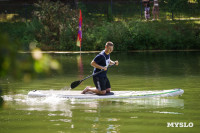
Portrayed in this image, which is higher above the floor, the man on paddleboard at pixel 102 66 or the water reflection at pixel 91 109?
the man on paddleboard at pixel 102 66

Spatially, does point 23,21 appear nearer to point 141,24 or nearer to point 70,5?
point 70,5

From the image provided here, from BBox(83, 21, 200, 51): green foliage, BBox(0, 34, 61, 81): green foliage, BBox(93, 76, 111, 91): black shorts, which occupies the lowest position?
BBox(83, 21, 200, 51): green foliage

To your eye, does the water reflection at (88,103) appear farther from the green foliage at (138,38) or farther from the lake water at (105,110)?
the green foliage at (138,38)

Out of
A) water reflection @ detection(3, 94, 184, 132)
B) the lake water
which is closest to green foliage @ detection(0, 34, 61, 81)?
the lake water

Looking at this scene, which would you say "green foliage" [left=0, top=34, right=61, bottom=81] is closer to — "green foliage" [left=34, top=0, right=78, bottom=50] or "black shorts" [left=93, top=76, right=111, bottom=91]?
"black shorts" [left=93, top=76, right=111, bottom=91]

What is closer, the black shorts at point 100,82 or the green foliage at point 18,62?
the green foliage at point 18,62

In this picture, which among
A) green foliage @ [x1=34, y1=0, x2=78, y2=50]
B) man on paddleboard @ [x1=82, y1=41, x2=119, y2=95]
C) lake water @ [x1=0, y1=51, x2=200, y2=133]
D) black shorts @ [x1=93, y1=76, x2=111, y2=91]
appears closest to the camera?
lake water @ [x1=0, y1=51, x2=200, y2=133]

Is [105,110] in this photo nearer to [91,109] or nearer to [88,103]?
[91,109]

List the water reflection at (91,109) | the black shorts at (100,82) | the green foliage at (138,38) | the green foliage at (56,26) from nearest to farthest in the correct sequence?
the water reflection at (91,109) → the black shorts at (100,82) → the green foliage at (138,38) → the green foliage at (56,26)

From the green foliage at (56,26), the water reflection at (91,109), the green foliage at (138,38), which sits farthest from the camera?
the green foliage at (56,26)

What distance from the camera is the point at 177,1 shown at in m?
35.4

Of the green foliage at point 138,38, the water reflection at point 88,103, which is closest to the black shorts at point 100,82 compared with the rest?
the water reflection at point 88,103

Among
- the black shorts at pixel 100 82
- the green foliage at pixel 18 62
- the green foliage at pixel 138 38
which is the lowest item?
the green foliage at pixel 138 38

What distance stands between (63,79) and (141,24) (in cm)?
1659
